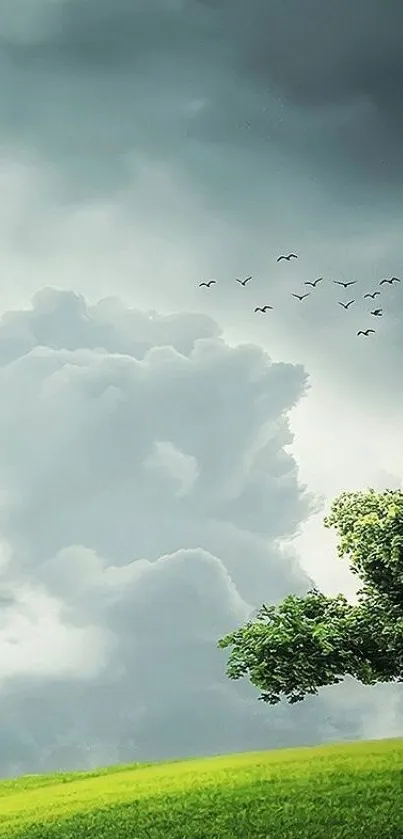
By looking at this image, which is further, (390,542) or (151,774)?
(151,774)

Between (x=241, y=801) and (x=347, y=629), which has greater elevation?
(x=347, y=629)

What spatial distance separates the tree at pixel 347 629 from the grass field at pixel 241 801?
722 millimetres

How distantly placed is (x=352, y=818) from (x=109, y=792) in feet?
8.99

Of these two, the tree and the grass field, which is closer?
the grass field

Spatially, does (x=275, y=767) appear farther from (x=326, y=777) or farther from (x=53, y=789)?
(x=53, y=789)

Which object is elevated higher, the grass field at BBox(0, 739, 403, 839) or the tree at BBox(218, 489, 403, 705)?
the tree at BBox(218, 489, 403, 705)

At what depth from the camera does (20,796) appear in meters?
12.5

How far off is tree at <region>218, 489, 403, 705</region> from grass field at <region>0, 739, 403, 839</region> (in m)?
0.72

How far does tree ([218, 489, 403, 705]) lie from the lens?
1075 centimetres

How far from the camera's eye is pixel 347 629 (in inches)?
429

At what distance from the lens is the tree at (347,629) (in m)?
10.8

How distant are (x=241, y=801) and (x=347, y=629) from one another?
5.80ft

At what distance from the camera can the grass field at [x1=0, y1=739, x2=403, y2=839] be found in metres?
9.59

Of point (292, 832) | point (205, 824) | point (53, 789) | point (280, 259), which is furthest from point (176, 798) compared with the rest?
point (280, 259)
